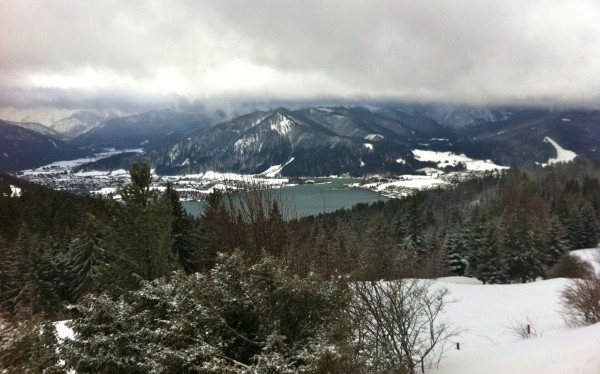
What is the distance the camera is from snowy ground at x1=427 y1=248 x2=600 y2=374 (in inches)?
319

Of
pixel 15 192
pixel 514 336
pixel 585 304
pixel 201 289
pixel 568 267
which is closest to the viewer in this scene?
pixel 201 289

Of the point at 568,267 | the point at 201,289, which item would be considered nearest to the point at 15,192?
the point at 201,289

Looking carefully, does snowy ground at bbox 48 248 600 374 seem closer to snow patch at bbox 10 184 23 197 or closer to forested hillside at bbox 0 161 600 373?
forested hillside at bbox 0 161 600 373

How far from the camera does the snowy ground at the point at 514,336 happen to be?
319 inches

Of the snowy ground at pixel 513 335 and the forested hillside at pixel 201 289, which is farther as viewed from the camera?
the snowy ground at pixel 513 335

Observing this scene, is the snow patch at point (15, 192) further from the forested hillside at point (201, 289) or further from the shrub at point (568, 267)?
the shrub at point (568, 267)

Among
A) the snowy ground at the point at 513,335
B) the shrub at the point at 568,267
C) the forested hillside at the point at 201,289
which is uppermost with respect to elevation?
the forested hillside at the point at 201,289

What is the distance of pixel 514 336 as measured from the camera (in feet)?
58.6

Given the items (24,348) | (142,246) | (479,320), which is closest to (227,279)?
(24,348)

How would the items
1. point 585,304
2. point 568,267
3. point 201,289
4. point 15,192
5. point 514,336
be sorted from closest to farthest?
1. point 201,289
2. point 585,304
3. point 514,336
4. point 568,267
5. point 15,192

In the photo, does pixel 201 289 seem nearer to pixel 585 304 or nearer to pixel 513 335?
pixel 585 304

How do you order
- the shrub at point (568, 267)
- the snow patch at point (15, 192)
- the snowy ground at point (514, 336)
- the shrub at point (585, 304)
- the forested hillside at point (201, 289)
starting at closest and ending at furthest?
the forested hillside at point (201, 289), the snowy ground at point (514, 336), the shrub at point (585, 304), the shrub at point (568, 267), the snow patch at point (15, 192)

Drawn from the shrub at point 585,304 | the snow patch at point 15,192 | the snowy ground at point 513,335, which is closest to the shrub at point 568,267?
the snowy ground at point 513,335

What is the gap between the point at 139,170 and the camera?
15.7m
